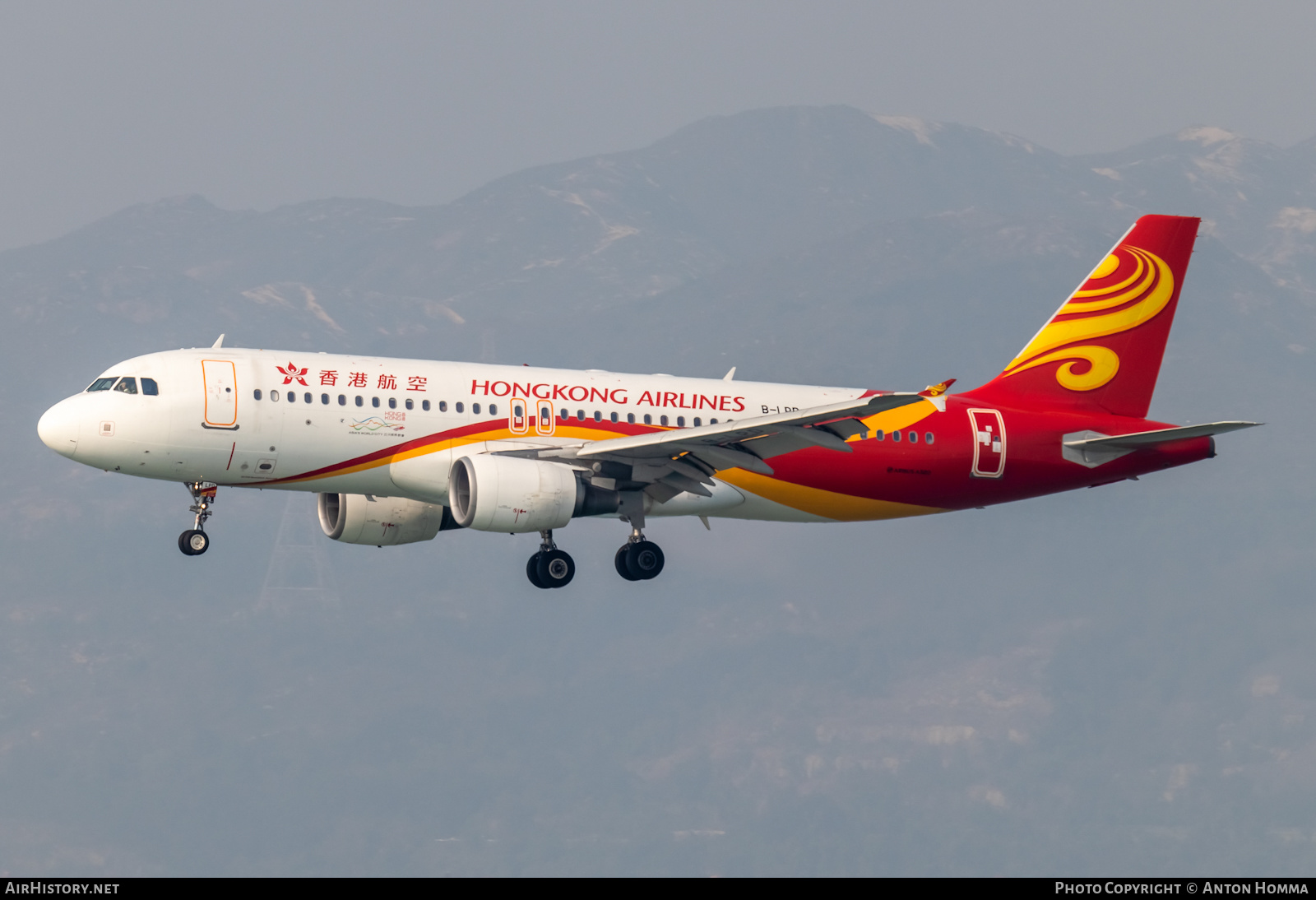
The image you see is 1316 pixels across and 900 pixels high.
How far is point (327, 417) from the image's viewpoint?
47062 millimetres

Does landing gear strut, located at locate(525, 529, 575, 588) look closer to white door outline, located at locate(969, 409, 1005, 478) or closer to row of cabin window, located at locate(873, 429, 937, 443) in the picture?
row of cabin window, located at locate(873, 429, 937, 443)

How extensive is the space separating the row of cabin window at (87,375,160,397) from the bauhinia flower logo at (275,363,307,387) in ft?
10.2

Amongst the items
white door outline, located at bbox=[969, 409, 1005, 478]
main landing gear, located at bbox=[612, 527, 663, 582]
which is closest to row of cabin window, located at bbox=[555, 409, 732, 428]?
main landing gear, located at bbox=[612, 527, 663, 582]

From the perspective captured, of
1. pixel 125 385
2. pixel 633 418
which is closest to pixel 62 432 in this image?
pixel 125 385

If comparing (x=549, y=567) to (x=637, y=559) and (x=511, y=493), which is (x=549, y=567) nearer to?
(x=637, y=559)

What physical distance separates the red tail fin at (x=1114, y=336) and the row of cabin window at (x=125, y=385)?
24065mm

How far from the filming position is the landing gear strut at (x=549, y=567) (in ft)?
165

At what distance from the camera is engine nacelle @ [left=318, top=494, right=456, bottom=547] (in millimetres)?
Answer: 51531

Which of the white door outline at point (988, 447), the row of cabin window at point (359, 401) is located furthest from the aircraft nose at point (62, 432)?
the white door outline at point (988, 447)

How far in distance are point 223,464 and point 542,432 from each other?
8338 mm

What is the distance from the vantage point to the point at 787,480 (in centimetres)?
5175

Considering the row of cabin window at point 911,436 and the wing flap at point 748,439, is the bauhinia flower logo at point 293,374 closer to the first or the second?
the wing flap at point 748,439

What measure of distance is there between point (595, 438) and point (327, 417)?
23.7ft
